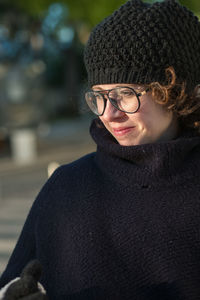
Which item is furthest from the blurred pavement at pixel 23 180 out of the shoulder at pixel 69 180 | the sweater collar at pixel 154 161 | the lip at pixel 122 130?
the lip at pixel 122 130

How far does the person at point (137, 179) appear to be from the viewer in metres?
1.68

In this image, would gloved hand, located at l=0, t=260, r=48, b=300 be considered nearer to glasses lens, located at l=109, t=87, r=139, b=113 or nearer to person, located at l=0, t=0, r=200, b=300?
person, located at l=0, t=0, r=200, b=300

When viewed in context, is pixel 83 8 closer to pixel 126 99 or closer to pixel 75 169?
pixel 75 169

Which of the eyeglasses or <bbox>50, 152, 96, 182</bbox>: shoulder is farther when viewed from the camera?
<bbox>50, 152, 96, 182</bbox>: shoulder

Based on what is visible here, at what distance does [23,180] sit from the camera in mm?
8695

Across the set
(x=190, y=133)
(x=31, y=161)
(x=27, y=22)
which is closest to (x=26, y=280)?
(x=190, y=133)

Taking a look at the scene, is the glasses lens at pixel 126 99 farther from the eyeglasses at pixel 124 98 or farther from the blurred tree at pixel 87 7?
the blurred tree at pixel 87 7

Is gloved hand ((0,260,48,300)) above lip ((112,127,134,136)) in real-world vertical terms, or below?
below

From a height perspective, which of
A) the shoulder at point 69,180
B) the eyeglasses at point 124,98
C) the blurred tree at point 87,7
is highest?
the blurred tree at point 87,7

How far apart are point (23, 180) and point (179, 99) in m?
7.13

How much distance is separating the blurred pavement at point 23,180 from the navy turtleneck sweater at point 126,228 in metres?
2.79

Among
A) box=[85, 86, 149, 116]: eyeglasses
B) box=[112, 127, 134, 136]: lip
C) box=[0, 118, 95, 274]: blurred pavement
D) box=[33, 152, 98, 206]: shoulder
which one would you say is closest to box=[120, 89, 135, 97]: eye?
box=[85, 86, 149, 116]: eyeglasses

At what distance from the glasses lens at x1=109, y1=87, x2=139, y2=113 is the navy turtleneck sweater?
137 mm

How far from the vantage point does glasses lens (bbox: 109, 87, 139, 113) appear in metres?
1.70
